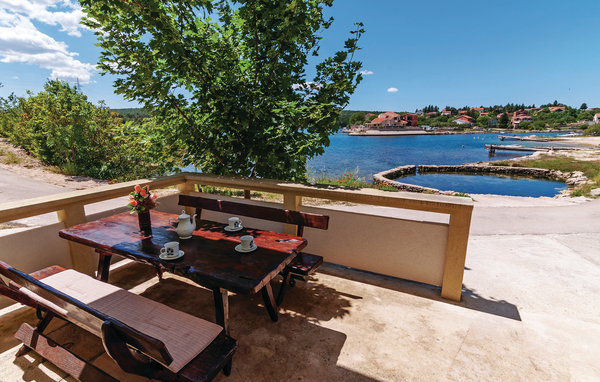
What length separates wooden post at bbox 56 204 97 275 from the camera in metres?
2.97

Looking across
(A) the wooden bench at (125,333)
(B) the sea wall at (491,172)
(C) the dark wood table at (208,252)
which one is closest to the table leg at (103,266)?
(C) the dark wood table at (208,252)

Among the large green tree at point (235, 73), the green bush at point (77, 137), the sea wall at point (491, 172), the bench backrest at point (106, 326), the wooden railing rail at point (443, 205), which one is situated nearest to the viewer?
the bench backrest at point (106, 326)

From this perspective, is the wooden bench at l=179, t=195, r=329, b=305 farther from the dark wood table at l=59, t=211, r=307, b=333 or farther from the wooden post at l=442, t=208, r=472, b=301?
the wooden post at l=442, t=208, r=472, b=301

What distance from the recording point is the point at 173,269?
83.7 inches

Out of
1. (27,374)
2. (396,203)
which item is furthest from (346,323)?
(27,374)

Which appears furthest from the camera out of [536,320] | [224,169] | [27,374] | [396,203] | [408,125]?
[408,125]

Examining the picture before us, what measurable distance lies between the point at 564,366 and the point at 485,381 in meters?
0.72

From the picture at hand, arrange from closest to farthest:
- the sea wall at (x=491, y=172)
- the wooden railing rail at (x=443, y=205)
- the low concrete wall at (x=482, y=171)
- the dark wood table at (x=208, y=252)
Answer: the dark wood table at (x=208, y=252)
the wooden railing rail at (x=443, y=205)
the sea wall at (x=491, y=172)
the low concrete wall at (x=482, y=171)

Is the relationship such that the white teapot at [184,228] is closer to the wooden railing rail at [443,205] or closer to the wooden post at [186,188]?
the wooden railing rail at [443,205]

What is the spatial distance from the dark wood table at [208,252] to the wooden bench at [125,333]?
270 mm

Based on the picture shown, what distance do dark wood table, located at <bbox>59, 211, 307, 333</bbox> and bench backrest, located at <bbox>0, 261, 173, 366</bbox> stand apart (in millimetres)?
652

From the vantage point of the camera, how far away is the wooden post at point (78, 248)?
117 inches

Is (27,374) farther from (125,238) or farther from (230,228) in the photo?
(230,228)

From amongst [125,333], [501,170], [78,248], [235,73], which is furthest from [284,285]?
[501,170]
